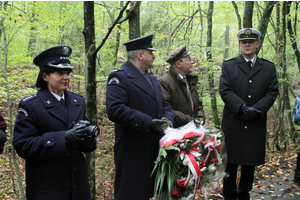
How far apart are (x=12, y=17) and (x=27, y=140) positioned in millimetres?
4880

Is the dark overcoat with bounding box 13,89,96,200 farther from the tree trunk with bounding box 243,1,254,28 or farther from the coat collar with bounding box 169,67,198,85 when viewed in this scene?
the tree trunk with bounding box 243,1,254,28

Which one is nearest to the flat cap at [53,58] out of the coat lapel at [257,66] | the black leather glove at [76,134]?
the black leather glove at [76,134]

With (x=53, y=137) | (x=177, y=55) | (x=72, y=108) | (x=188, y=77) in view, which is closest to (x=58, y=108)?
(x=72, y=108)

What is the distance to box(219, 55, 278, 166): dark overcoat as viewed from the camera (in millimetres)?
3502

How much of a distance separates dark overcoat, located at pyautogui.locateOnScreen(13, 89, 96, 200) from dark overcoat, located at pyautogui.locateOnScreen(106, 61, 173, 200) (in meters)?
0.44

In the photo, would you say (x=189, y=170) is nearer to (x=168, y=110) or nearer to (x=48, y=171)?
(x=168, y=110)

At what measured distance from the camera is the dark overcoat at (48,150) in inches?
80.7

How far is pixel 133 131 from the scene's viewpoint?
2680mm

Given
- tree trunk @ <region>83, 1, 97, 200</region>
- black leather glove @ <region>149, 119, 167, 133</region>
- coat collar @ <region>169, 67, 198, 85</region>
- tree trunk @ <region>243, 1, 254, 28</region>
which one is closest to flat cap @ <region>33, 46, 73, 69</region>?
black leather glove @ <region>149, 119, 167, 133</region>

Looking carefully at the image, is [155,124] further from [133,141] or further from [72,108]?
[72,108]

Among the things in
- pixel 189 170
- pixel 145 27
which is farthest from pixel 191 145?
pixel 145 27

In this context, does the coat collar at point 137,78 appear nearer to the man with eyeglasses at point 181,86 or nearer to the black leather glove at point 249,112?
the man with eyeglasses at point 181,86

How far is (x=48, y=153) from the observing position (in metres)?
2.07

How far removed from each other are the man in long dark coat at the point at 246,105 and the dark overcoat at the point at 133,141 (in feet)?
4.64
